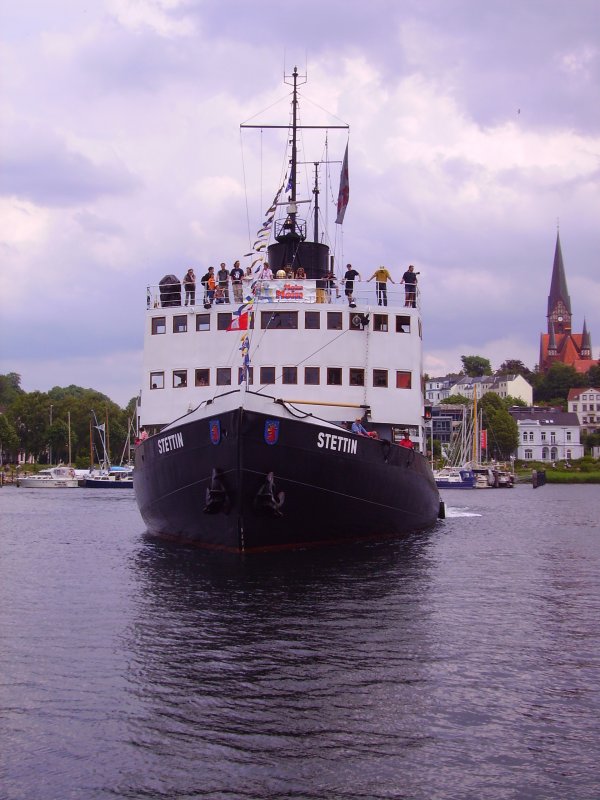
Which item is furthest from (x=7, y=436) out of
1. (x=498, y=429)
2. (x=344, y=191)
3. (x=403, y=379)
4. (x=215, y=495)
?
(x=215, y=495)

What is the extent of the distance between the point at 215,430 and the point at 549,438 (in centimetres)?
14919

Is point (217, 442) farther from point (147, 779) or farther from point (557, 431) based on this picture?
point (557, 431)

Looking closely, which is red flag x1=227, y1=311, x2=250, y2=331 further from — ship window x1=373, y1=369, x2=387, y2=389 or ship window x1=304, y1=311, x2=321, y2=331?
ship window x1=373, y1=369, x2=387, y2=389

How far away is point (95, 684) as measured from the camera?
10617mm

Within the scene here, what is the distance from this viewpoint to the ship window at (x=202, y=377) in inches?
1011

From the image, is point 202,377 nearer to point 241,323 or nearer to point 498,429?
point 241,323

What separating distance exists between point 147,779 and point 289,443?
12047mm

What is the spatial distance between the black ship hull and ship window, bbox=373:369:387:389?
109 inches

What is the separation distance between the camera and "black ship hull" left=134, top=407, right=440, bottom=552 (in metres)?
19.4

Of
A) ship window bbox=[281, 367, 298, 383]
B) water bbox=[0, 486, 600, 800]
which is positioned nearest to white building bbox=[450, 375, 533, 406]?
ship window bbox=[281, 367, 298, 383]

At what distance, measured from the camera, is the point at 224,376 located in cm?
2544

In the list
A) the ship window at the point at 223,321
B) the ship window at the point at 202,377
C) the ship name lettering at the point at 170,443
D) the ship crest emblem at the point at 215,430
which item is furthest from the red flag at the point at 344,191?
the ship crest emblem at the point at 215,430

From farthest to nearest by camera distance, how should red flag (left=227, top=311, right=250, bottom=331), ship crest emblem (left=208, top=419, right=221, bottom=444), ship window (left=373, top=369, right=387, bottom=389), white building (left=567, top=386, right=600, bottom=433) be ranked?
1. white building (left=567, top=386, right=600, bottom=433)
2. ship window (left=373, top=369, right=387, bottom=389)
3. red flag (left=227, top=311, right=250, bottom=331)
4. ship crest emblem (left=208, top=419, right=221, bottom=444)

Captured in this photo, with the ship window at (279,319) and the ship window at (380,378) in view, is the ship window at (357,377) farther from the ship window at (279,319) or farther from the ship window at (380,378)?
the ship window at (279,319)
